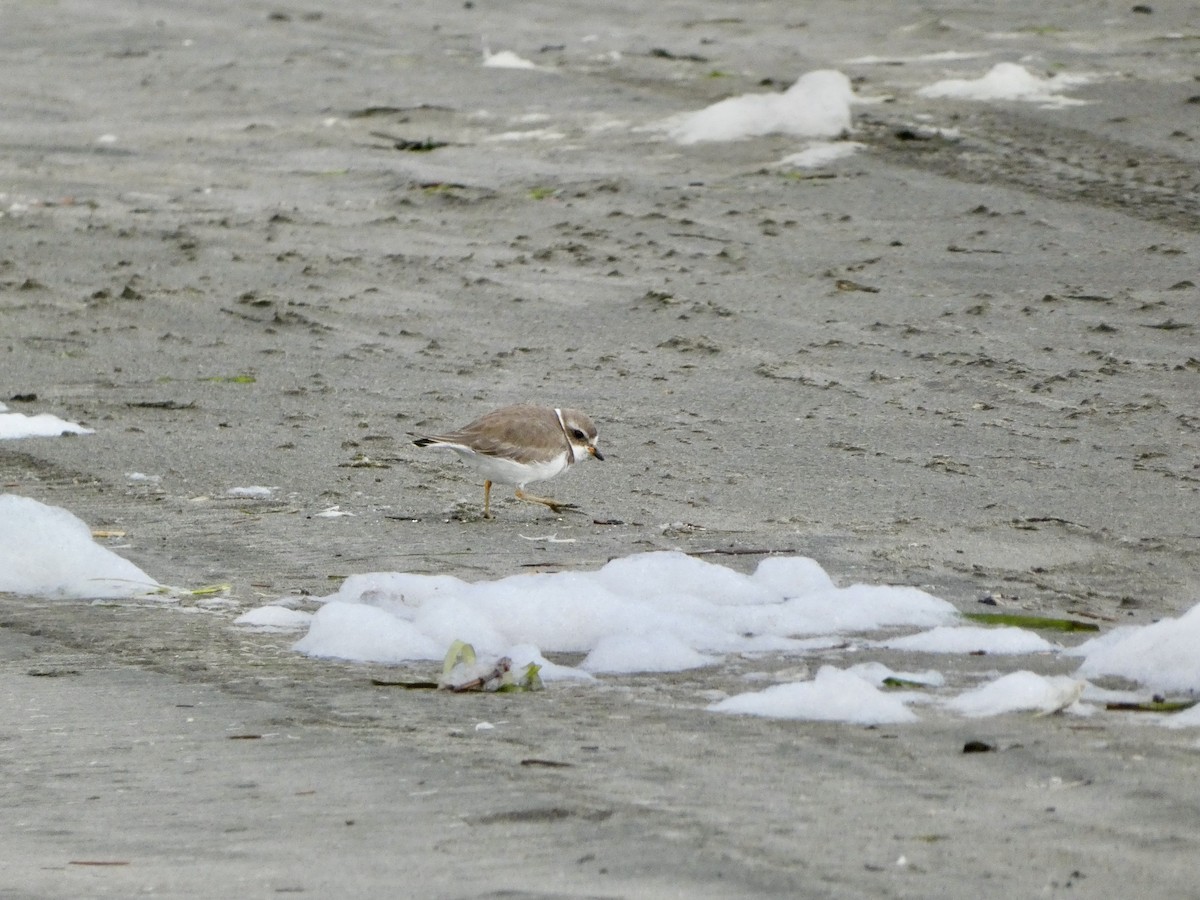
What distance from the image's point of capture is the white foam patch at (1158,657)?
3912 millimetres

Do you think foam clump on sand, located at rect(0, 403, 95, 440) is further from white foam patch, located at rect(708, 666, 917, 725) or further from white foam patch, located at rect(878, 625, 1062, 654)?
white foam patch, located at rect(708, 666, 917, 725)

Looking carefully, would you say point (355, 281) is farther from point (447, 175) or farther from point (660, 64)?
point (660, 64)

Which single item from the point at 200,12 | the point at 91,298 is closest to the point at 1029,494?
the point at 91,298

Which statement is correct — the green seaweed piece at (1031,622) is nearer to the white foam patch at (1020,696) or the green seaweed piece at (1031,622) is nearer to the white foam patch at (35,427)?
the white foam patch at (1020,696)

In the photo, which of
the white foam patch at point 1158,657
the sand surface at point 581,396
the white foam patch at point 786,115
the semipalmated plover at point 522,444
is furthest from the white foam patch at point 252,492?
the white foam patch at point 786,115

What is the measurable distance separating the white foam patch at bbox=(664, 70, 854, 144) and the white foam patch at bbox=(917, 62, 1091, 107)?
2.19 ft

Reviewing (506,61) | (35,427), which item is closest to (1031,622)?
(35,427)

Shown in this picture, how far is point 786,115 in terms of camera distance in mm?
11602

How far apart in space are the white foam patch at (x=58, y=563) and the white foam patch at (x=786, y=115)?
697 cm

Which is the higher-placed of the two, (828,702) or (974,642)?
(828,702)

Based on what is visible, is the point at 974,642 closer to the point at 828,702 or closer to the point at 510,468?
the point at 828,702

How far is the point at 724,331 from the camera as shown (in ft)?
28.5

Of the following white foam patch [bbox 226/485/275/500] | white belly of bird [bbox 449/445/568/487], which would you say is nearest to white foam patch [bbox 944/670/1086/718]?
white belly of bird [bbox 449/445/568/487]

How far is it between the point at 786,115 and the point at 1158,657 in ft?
26.4
